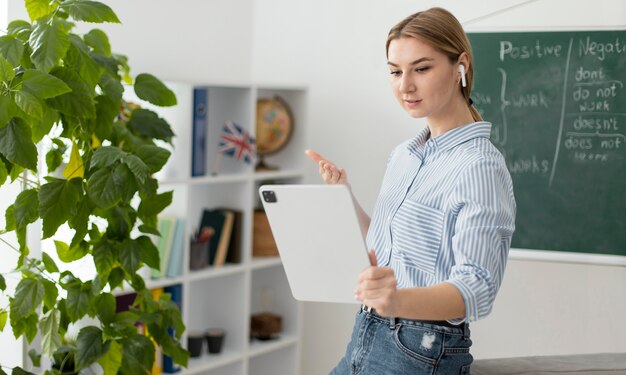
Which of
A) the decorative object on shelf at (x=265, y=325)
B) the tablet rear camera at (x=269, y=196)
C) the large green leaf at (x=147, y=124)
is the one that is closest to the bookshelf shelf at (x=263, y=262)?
the decorative object on shelf at (x=265, y=325)

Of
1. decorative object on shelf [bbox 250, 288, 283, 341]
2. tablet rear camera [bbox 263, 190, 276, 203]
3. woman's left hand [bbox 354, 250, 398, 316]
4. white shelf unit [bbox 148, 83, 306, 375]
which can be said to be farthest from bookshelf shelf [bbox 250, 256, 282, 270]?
woman's left hand [bbox 354, 250, 398, 316]

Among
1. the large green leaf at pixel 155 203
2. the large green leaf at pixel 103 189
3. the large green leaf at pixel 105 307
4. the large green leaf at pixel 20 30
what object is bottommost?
the large green leaf at pixel 105 307

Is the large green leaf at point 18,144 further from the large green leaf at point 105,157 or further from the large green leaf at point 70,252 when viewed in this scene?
the large green leaf at point 70,252

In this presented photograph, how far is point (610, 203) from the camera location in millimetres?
3174

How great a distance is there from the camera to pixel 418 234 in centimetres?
155

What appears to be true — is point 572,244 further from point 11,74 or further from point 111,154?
point 11,74

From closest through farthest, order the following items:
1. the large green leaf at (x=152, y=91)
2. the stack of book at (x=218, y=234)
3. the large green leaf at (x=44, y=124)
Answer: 1. the large green leaf at (x=44, y=124)
2. the large green leaf at (x=152, y=91)
3. the stack of book at (x=218, y=234)

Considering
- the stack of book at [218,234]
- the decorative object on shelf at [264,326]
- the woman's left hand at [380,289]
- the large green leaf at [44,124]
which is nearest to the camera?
the woman's left hand at [380,289]

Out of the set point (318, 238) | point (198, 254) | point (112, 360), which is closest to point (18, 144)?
point (112, 360)

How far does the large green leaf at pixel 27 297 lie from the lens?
6.72 feet

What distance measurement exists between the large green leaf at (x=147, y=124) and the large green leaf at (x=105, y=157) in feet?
1.07

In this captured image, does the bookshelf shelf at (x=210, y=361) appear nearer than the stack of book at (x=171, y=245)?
No

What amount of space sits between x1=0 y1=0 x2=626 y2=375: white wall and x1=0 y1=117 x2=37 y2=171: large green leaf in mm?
1339

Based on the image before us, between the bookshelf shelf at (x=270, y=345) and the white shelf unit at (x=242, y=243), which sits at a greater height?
the white shelf unit at (x=242, y=243)
